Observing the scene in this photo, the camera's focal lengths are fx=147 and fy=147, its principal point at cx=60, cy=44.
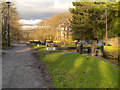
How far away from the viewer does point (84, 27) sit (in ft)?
82.8

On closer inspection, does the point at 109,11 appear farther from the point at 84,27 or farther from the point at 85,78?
the point at 85,78

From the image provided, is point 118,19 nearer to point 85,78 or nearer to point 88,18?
point 88,18

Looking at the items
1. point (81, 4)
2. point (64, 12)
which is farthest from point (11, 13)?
point (64, 12)

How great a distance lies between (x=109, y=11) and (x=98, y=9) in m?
3.36

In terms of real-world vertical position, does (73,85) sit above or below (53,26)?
below

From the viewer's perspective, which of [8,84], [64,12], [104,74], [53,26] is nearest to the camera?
[8,84]

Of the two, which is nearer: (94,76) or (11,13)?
(94,76)

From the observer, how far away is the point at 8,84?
24.1 feet

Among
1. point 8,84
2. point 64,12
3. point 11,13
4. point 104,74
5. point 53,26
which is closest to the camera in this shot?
point 8,84

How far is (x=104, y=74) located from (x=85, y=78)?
158 centimetres

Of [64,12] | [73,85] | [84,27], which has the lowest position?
[73,85]

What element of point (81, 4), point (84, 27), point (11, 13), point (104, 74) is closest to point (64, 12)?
point (11, 13)

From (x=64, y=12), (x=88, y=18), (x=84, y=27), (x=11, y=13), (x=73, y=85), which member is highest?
(x=64, y=12)

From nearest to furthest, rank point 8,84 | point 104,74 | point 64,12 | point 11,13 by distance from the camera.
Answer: point 8,84 < point 104,74 < point 11,13 < point 64,12
